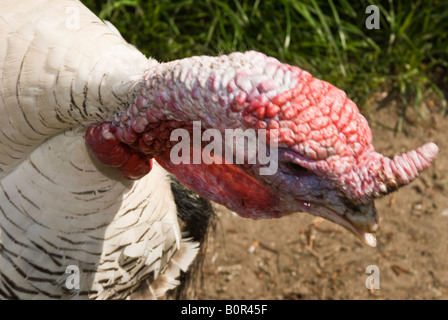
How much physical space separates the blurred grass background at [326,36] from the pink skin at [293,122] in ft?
8.56

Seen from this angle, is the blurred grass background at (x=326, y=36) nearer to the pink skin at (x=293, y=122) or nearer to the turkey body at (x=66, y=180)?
the turkey body at (x=66, y=180)

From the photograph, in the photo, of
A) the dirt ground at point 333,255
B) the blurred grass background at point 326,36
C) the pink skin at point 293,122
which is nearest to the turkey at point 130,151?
the pink skin at point 293,122

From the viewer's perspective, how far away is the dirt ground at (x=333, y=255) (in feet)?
13.2

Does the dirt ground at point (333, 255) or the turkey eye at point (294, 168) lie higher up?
the turkey eye at point (294, 168)

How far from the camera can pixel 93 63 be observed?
206 cm

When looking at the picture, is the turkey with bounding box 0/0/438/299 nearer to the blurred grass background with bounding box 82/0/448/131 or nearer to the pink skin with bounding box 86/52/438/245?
the pink skin with bounding box 86/52/438/245

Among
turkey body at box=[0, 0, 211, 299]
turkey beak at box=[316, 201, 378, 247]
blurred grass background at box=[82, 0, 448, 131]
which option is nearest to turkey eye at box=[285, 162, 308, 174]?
turkey beak at box=[316, 201, 378, 247]

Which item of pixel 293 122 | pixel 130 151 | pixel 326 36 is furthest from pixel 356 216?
pixel 326 36

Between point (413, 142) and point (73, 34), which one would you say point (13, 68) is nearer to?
point (73, 34)

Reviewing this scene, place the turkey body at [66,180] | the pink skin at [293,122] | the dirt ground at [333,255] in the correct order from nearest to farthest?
the pink skin at [293,122] < the turkey body at [66,180] < the dirt ground at [333,255]

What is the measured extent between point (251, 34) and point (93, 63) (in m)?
2.74
